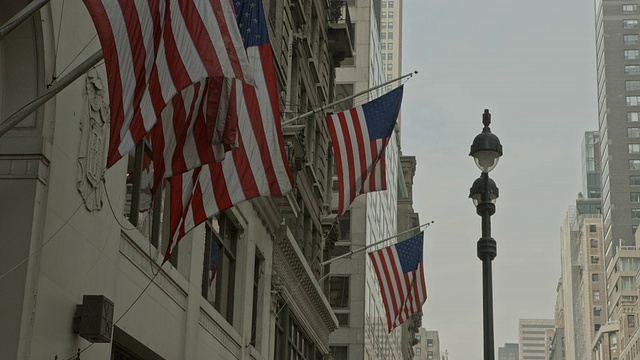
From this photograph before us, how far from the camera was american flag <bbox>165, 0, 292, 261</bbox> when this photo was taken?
15062 millimetres

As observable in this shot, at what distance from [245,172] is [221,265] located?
11062mm

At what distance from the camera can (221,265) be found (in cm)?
2623

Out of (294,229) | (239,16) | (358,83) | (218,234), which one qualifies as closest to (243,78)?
(239,16)

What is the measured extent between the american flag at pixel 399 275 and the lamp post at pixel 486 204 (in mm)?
12096

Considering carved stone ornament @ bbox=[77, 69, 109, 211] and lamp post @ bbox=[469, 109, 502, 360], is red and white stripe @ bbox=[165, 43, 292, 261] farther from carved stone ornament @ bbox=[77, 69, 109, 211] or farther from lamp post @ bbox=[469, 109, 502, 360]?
lamp post @ bbox=[469, 109, 502, 360]

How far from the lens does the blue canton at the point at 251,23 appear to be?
1709 cm

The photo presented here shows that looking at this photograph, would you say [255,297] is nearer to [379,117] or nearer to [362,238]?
[379,117]

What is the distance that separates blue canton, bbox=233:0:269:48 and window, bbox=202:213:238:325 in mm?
6891

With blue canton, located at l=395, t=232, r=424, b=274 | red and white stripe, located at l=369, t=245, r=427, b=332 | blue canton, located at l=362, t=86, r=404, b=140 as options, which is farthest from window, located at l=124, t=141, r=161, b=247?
blue canton, located at l=395, t=232, r=424, b=274

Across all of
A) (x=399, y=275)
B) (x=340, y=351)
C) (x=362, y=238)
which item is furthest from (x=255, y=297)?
(x=362, y=238)

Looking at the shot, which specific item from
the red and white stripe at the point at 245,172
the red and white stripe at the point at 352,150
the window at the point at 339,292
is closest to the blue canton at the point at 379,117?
the red and white stripe at the point at 352,150

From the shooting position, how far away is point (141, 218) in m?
19.2

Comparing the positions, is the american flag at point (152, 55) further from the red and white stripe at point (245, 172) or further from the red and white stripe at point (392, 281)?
the red and white stripe at point (392, 281)

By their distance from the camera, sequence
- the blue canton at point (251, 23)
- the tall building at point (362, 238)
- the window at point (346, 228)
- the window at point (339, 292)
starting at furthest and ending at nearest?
the window at point (346, 228)
the window at point (339, 292)
the tall building at point (362, 238)
the blue canton at point (251, 23)
